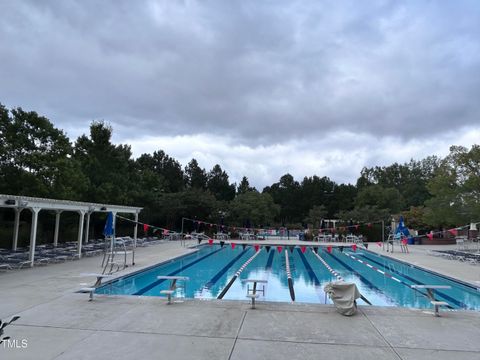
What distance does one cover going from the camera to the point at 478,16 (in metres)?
10.6

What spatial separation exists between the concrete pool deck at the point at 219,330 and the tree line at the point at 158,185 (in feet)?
33.2

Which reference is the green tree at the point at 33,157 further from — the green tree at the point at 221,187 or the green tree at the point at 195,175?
the green tree at the point at 195,175

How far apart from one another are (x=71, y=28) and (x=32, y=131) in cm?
788

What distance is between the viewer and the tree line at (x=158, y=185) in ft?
54.5

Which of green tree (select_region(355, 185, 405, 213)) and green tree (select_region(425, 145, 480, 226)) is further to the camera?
green tree (select_region(355, 185, 405, 213))

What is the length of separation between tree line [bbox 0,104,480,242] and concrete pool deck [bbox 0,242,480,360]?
1012 cm

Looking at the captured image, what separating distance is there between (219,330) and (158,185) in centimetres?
2712

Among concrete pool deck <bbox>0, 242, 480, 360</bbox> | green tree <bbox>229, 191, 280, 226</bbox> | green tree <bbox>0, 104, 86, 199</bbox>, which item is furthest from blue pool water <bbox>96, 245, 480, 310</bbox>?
green tree <bbox>229, 191, 280, 226</bbox>

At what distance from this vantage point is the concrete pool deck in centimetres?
469

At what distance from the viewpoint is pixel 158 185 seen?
1248 inches

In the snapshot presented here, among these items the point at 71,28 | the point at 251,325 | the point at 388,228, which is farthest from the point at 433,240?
the point at 71,28

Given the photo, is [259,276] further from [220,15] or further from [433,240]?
[433,240]

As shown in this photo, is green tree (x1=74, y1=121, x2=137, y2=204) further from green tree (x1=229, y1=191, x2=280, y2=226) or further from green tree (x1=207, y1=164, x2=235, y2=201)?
green tree (x1=207, y1=164, x2=235, y2=201)

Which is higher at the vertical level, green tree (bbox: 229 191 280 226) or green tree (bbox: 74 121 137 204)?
green tree (bbox: 74 121 137 204)
